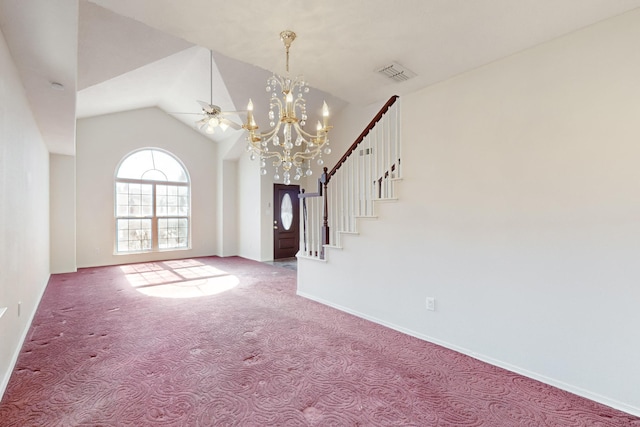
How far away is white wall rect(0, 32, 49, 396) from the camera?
7.38 feet

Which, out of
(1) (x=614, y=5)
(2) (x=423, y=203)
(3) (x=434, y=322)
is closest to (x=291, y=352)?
(3) (x=434, y=322)

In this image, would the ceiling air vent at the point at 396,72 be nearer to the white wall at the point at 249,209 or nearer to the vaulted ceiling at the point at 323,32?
the vaulted ceiling at the point at 323,32

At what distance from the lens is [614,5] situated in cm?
188

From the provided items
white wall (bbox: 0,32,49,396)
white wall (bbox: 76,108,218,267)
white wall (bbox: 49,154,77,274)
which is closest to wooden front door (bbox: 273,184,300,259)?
white wall (bbox: 76,108,218,267)

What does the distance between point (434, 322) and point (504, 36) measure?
257 centimetres

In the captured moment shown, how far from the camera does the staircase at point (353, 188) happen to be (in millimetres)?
3393

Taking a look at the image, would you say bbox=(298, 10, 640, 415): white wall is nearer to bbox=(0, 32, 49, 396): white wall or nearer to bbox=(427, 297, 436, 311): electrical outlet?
bbox=(427, 297, 436, 311): electrical outlet

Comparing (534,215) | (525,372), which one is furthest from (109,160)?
(525,372)

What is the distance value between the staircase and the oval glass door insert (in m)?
3.49

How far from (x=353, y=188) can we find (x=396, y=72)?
4.84 ft

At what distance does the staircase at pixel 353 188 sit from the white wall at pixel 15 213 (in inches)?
121

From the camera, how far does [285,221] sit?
815 cm

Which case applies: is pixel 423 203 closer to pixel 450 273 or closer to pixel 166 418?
pixel 450 273

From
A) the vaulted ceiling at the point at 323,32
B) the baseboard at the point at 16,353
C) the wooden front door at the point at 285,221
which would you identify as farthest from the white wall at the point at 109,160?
the vaulted ceiling at the point at 323,32
